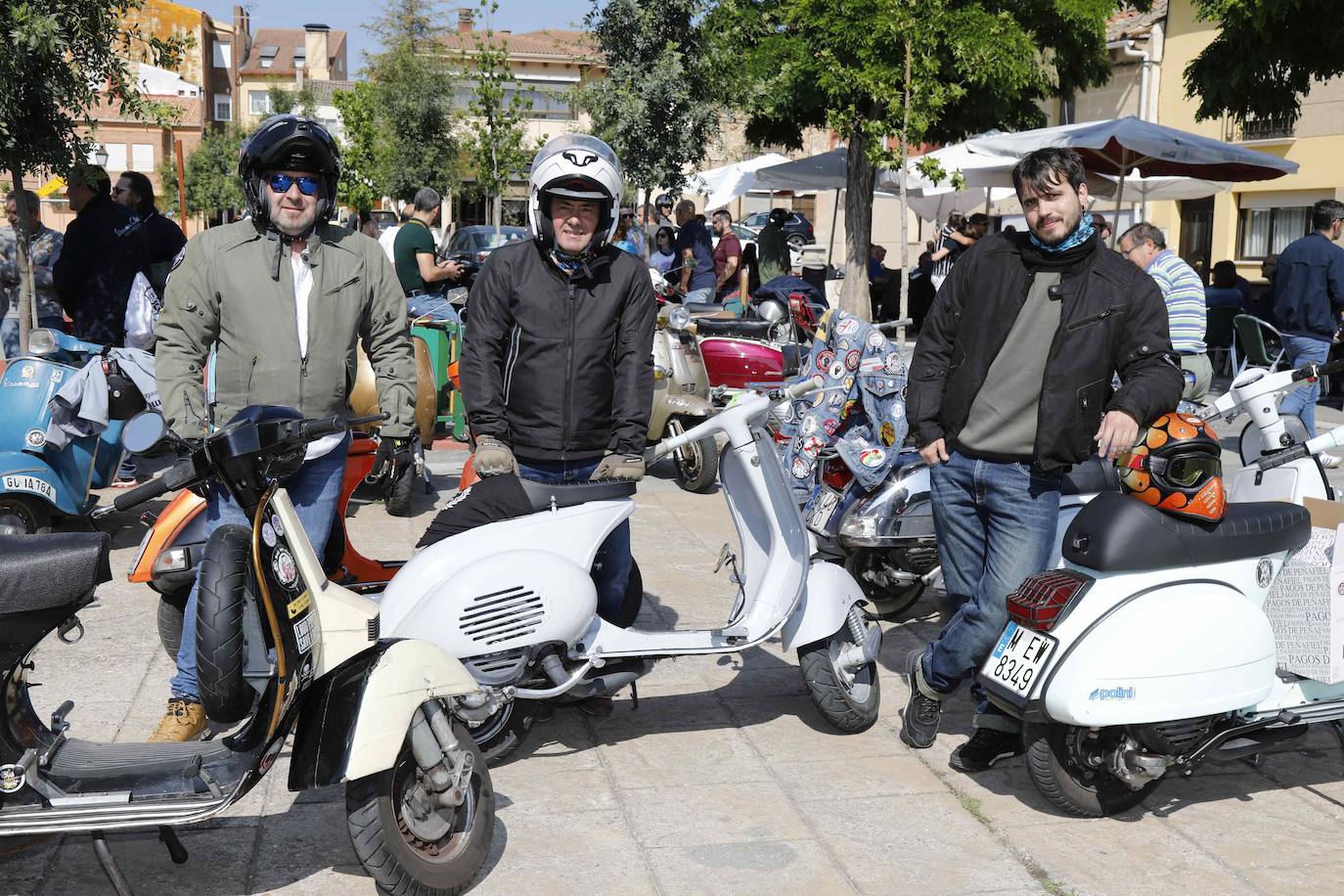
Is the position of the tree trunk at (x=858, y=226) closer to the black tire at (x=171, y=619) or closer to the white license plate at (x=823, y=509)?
the white license plate at (x=823, y=509)

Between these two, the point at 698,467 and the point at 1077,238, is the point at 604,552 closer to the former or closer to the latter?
the point at 1077,238

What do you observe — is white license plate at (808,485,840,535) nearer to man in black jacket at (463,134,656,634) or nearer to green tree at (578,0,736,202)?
man in black jacket at (463,134,656,634)

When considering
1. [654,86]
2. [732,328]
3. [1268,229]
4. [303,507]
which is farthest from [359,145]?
[303,507]

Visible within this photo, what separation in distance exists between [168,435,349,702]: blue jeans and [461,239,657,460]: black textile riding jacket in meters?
0.47

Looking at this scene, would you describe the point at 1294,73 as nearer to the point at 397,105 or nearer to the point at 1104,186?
the point at 1104,186

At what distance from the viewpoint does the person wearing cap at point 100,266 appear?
8.31 metres

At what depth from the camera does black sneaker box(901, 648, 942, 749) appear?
14.5 feet

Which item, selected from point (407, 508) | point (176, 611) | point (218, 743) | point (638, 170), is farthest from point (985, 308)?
point (638, 170)

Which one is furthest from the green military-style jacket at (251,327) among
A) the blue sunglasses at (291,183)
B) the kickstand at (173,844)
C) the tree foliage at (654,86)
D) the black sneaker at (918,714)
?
the tree foliage at (654,86)

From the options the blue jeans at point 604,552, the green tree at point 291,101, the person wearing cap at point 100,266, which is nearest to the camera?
the blue jeans at point 604,552

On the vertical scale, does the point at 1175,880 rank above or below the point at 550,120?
below

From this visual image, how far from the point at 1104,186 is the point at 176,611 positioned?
12873 millimetres

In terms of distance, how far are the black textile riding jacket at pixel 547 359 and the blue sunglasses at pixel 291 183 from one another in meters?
0.58

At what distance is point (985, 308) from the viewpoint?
4105 mm
